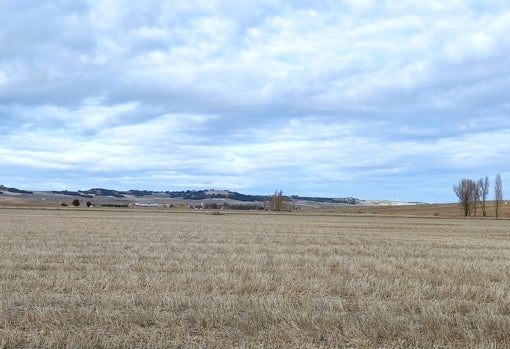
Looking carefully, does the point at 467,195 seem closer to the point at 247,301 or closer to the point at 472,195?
the point at 472,195

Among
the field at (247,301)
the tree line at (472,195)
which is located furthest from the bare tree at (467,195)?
the field at (247,301)

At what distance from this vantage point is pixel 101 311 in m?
9.28

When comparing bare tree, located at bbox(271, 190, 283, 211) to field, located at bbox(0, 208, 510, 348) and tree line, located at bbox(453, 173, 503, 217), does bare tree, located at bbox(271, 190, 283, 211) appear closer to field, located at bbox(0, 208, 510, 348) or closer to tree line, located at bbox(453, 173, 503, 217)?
tree line, located at bbox(453, 173, 503, 217)

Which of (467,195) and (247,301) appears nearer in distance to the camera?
(247,301)

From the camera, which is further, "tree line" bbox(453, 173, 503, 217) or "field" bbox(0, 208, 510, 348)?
"tree line" bbox(453, 173, 503, 217)

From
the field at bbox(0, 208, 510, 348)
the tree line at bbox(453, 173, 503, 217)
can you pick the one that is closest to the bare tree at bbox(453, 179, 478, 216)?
the tree line at bbox(453, 173, 503, 217)

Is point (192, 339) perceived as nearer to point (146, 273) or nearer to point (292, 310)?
point (292, 310)

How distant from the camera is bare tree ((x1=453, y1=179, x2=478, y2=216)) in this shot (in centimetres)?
14950

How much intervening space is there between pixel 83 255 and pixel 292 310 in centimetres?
1117

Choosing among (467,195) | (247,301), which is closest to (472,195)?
(467,195)

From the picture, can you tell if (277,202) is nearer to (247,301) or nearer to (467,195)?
(467,195)

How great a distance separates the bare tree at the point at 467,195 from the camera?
14950 centimetres

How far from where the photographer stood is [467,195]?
150 meters

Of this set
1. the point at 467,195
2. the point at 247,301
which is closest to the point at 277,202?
the point at 467,195
